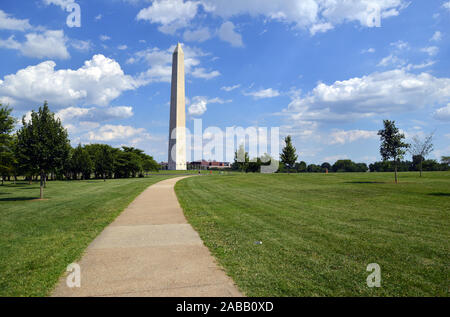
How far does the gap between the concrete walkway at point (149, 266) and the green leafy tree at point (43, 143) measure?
1378cm

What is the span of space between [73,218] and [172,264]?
25.3 feet

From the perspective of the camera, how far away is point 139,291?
4363 millimetres

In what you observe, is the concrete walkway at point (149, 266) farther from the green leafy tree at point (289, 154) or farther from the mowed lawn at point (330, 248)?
the green leafy tree at point (289, 154)

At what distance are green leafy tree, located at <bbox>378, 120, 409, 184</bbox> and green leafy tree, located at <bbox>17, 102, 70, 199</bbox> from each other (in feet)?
94.8

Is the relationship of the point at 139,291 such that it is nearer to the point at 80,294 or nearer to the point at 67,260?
the point at 80,294

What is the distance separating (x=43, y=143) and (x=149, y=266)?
18238 millimetres

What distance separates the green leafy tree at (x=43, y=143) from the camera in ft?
62.8

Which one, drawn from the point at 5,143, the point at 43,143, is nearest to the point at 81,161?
the point at 5,143

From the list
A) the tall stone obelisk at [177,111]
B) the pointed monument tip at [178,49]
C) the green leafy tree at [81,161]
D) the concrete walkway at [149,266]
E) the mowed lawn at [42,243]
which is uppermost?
the pointed monument tip at [178,49]

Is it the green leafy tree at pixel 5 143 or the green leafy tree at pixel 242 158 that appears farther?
the green leafy tree at pixel 242 158

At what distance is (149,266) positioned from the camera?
18.0 ft

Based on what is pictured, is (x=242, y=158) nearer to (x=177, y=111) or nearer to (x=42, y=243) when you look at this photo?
(x=177, y=111)

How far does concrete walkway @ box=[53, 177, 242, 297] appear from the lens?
442 cm

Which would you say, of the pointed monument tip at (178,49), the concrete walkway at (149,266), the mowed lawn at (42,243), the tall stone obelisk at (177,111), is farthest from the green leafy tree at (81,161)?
the concrete walkway at (149,266)
